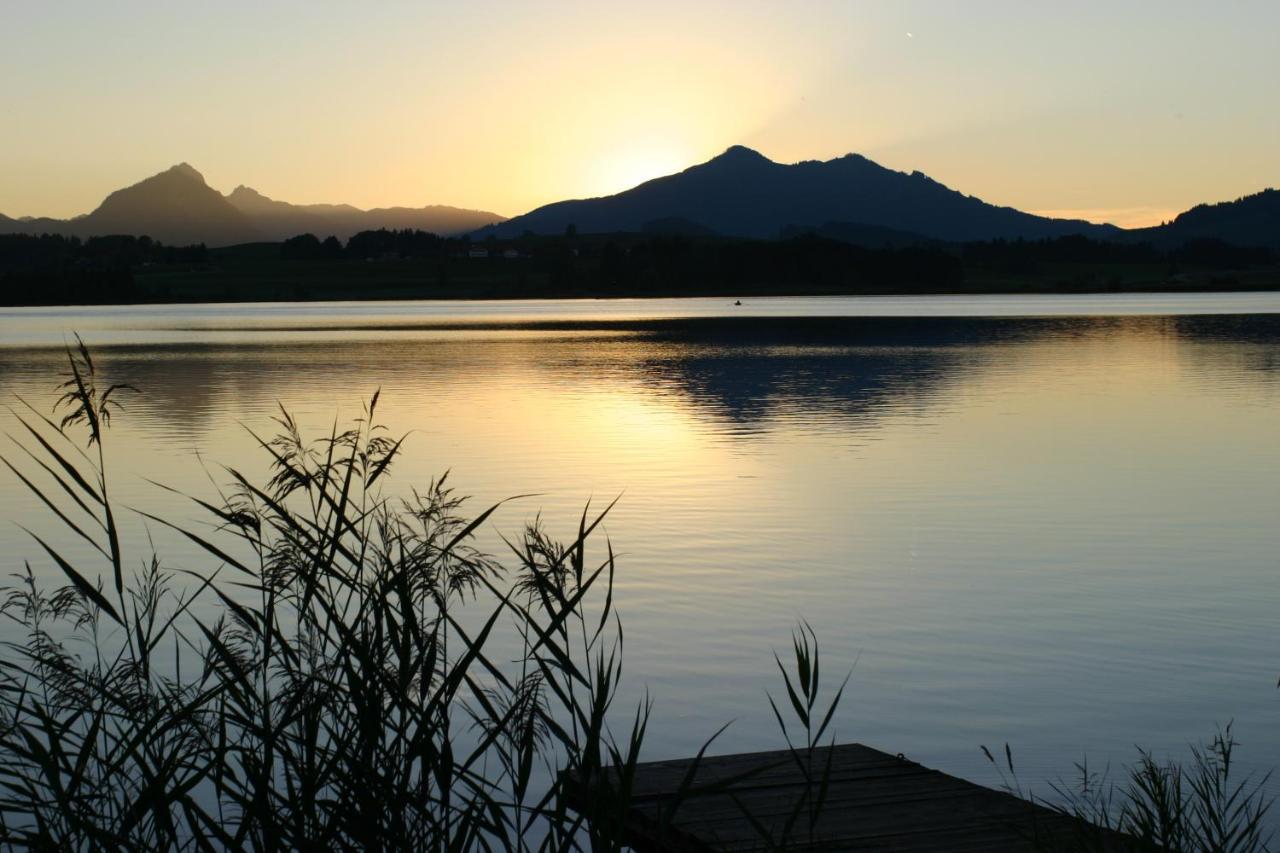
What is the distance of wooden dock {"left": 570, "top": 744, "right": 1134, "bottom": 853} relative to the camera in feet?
17.9

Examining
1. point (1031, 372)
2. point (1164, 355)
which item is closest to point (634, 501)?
point (1031, 372)

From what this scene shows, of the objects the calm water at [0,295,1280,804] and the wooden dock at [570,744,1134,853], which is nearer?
the wooden dock at [570,744,1134,853]

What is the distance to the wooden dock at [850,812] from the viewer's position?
5.46 m

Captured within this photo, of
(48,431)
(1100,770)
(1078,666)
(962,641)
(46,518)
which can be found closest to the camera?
(1100,770)

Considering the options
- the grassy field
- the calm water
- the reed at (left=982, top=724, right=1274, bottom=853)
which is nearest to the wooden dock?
the reed at (left=982, top=724, right=1274, bottom=853)

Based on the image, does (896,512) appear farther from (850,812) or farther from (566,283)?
(566,283)

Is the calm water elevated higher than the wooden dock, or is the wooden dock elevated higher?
the wooden dock

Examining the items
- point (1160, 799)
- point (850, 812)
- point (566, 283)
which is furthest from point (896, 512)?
point (566, 283)

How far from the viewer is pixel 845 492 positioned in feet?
56.3

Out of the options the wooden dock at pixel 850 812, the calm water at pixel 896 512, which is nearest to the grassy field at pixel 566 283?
the calm water at pixel 896 512

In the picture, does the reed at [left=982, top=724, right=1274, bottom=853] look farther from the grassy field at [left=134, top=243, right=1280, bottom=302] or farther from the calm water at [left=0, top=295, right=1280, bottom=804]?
the grassy field at [left=134, top=243, right=1280, bottom=302]

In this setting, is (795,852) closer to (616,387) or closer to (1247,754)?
(1247,754)

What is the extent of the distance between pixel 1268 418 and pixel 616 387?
15129mm

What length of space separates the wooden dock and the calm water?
1066mm
